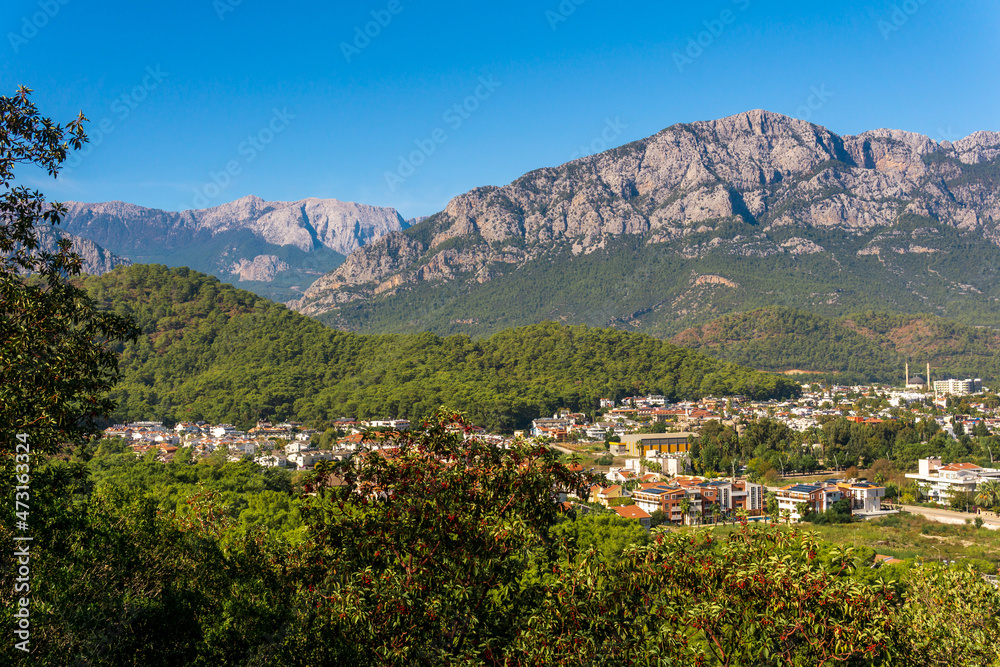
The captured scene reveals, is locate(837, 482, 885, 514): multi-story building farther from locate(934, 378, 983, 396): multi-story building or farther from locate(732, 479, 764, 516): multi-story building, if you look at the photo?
locate(934, 378, 983, 396): multi-story building

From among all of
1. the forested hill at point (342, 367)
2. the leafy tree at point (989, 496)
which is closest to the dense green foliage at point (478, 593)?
the leafy tree at point (989, 496)

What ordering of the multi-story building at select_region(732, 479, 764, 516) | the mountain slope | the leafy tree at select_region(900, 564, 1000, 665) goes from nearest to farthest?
the leafy tree at select_region(900, 564, 1000, 665), the multi-story building at select_region(732, 479, 764, 516), the mountain slope

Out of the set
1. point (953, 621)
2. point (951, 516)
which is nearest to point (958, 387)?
point (951, 516)

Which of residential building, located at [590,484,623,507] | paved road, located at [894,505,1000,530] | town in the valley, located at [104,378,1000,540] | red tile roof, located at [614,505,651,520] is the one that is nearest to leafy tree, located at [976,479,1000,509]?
town in the valley, located at [104,378,1000,540]

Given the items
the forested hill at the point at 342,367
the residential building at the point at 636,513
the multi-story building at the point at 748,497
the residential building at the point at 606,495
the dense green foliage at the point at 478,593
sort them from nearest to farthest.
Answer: the dense green foliage at the point at 478,593 → the residential building at the point at 636,513 → the residential building at the point at 606,495 → the multi-story building at the point at 748,497 → the forested hill at the point at 342,367

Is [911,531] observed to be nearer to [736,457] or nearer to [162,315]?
[736,457]

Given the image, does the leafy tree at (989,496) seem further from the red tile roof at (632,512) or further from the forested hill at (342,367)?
the forested hill at (342,367)
